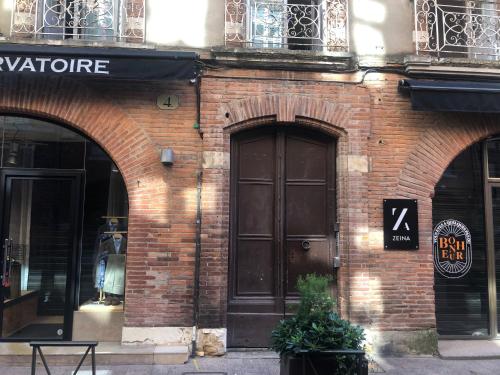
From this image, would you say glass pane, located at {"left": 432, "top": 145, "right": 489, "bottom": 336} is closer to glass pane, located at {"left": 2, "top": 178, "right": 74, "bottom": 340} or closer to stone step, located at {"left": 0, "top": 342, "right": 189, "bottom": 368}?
stone step, located at {"left": 0, "top": 342, "right": 189, "bottom": 368}

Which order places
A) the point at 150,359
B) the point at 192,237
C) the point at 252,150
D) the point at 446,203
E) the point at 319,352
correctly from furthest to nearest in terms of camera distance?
the point at 446,203
the point at 252,150
the point at 192,237
the point at 150,359
the point at 319,352

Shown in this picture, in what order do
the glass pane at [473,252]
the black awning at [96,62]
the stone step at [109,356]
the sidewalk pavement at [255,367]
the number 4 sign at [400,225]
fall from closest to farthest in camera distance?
the sidewalk pavement at [255,367] < the stone step at [109,356] < the black awning at [96,62] < the number 4 sign at [400,225] < the glass pane at [473,252]

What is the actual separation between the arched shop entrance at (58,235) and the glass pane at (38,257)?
1 cm

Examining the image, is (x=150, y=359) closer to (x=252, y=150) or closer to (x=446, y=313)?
(x=252, y=150)

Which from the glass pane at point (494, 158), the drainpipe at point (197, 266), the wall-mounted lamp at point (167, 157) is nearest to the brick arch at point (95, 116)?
the wall-mounted lamp at point (167, 157)

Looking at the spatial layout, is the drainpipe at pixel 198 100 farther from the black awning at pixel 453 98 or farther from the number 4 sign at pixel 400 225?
the black awning at pixel 453 98

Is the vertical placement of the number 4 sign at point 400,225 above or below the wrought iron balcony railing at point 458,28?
below

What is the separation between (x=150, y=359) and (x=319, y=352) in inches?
111

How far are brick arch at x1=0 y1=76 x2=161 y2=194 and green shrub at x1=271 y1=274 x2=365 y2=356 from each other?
307 centimetres

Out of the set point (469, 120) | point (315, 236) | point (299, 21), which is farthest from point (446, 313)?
point (299, 21)

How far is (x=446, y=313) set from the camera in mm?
7652

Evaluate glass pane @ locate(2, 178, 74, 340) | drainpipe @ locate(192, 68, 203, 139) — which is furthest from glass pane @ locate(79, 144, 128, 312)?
drainpipe @ locate(192, 68, 203, 139)

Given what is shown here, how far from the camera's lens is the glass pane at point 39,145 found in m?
7.04

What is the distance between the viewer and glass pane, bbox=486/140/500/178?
789 centimetres
